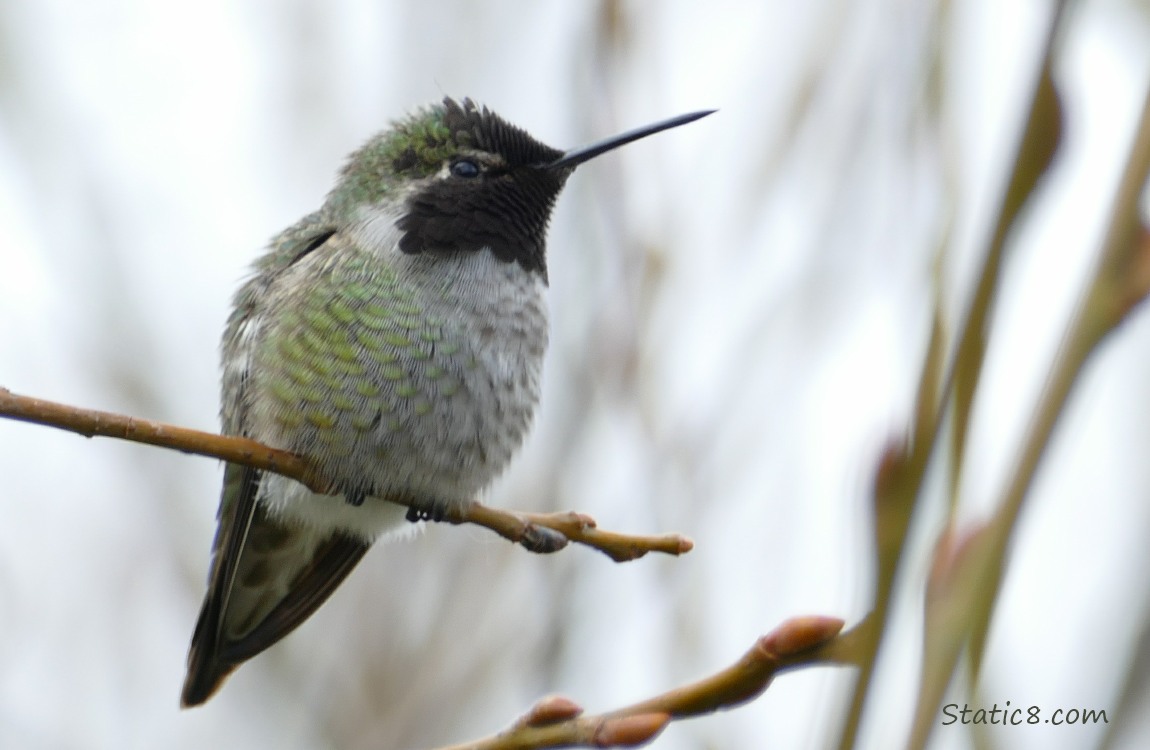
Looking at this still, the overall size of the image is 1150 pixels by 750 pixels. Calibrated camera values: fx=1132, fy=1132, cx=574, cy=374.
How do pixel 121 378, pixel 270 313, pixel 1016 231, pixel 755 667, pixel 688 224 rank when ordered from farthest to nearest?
pixel 121 378
pixel 688 224
pixel 270 313
pixel 755 667
pixel 1016 231

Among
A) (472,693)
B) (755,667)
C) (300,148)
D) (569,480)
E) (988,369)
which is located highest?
(300,148)

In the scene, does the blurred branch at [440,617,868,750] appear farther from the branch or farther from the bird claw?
the bird claw

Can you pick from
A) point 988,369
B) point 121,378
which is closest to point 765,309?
point 988,369

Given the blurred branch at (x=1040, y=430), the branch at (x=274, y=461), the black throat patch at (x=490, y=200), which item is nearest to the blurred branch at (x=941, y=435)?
the blurred branch at (x=1040, y=430)

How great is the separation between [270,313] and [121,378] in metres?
2.41

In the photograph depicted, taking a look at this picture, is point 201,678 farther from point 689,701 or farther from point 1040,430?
point 1040,430

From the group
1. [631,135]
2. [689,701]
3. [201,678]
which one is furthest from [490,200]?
[689,701]

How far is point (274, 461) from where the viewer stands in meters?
2.80

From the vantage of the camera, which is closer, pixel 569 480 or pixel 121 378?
pixel 569 480

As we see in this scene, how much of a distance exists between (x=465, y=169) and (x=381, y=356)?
936 mm

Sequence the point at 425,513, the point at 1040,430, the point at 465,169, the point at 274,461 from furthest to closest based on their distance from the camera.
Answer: the point at 465,169 < the point at 425,513 < the point at 274,461 < the point at 1040,430

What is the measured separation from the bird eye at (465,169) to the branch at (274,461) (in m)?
1.26

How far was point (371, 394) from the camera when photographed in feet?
11.2

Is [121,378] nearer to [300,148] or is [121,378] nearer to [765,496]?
[300,148]
